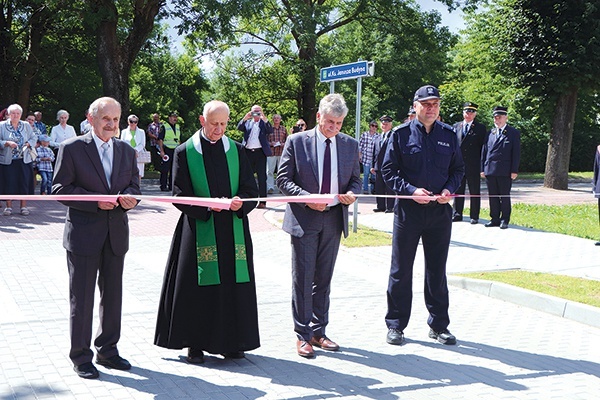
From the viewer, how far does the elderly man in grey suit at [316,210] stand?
6.39 meters

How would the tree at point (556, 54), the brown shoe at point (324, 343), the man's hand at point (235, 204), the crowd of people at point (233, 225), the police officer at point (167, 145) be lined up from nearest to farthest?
the crowd of people at point (233, 225), the man's hand at point (235, 204), the brown shoe at point (324, 343), the police officer at point (167, 145), the tree at point (556, 54)

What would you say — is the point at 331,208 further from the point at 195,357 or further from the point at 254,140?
the point at 254,140

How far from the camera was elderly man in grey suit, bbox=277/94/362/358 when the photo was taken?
21.0 ft

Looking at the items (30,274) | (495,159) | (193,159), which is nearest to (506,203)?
(495,159)

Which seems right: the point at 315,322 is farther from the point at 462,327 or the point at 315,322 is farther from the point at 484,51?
the point at 484,51

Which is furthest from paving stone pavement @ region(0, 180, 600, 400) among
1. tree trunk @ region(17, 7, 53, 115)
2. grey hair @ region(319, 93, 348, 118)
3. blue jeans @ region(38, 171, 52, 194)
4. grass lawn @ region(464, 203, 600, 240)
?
tree trunk @ region(17, 7, 53, 115)

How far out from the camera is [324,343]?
21.5 ft

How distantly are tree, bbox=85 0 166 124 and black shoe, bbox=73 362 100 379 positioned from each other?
19.1 meters

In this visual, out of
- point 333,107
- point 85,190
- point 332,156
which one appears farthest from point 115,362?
point 333,107

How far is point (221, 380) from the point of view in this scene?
5.68 metres

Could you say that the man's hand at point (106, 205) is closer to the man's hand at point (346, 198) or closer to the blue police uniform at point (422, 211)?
the man's hand at point (346, 198)

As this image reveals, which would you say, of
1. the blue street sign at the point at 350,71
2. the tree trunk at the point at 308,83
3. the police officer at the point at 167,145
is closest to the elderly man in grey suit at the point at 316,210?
the blue street sign at the point at 350,71

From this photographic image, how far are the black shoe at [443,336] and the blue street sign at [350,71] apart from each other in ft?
18.7

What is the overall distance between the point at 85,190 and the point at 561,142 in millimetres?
23724
